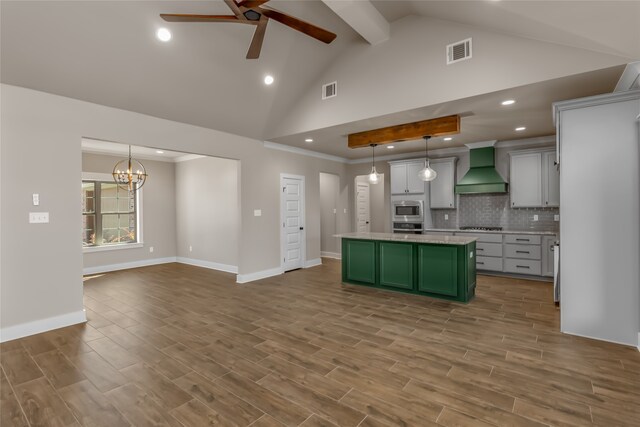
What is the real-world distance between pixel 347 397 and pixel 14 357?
3136mm

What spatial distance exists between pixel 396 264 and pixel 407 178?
9.48 ft

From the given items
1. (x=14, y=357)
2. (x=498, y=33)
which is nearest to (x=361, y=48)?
(x=498, y=33)

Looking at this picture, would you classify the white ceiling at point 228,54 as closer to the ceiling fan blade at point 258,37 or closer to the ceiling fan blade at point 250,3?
the ceiling fan blade at point 258,37

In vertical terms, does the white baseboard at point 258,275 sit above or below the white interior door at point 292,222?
below

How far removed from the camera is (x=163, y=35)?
3512mm

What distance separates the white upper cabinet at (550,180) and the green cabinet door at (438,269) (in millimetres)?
2803

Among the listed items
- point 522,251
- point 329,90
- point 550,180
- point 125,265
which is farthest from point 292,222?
point 550,180

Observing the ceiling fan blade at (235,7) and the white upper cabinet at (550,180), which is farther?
the white upper cabinet at (550,180)

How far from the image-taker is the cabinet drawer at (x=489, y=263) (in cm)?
600

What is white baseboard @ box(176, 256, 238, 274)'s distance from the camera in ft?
22.4

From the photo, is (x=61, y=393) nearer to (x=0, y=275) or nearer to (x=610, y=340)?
(x=0, y=275)

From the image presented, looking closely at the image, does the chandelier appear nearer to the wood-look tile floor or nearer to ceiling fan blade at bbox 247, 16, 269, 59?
the wood-look tile floor

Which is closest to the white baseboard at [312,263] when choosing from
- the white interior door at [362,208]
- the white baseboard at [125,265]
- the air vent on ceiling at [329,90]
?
the white interior door at [362,208]

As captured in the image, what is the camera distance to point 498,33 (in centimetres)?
340
